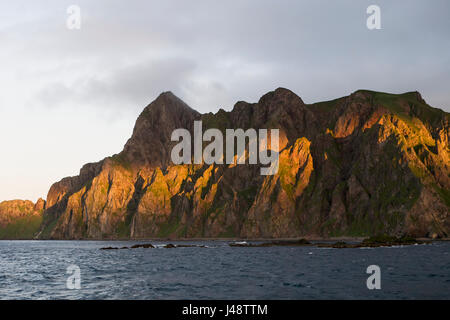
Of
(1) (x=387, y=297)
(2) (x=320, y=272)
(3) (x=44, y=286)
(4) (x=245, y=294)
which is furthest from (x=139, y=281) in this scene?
(1) (x=387, y=297)

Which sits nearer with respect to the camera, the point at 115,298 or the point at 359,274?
the point at 115,298

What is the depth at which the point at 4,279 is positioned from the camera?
58.9 metres

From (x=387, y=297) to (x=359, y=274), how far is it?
19769mm

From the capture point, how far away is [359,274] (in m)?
57.3

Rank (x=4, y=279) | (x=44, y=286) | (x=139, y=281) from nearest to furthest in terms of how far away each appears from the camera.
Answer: (x=44, y=286), (x=139, y=281), (x=4, y=279)

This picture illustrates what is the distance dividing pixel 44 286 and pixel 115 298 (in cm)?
1411
